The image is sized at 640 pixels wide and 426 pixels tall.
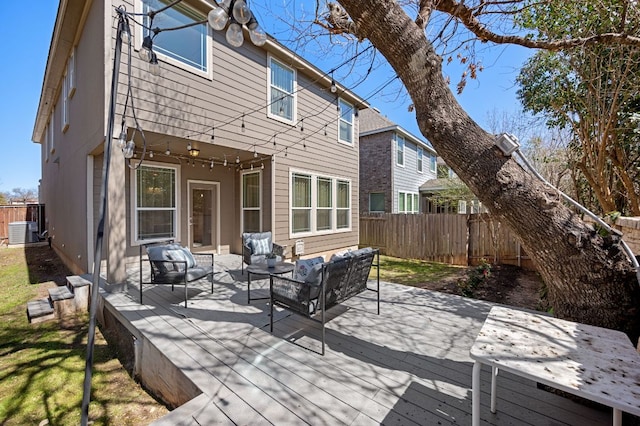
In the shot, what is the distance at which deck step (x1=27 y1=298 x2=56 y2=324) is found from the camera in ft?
15.2

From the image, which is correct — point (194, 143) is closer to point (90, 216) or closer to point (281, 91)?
point (90, 216)

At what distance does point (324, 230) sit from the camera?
31.0ft

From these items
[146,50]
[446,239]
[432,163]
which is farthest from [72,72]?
[432,163]

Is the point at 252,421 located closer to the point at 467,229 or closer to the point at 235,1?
the point at 235,1

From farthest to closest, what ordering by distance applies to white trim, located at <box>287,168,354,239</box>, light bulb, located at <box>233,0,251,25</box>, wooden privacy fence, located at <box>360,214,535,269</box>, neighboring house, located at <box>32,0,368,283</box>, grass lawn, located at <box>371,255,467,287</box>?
wooden privacy fence, located at <box>360,214,535,269</box>, white trim, located at <box>287,168,354,239</box>, grass lawn, located at <box>371,255,467,287</box>, neighboring house, located at <box>32,0,368,283</box>, light bulb, located at <box>233,0,251,25</box>

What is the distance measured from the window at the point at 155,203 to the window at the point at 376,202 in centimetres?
990

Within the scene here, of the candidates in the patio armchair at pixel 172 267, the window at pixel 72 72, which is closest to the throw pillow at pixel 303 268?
the patio armchair at pixel 172 267

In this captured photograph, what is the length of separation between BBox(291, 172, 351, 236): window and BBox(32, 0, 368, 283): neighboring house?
0.14 feet

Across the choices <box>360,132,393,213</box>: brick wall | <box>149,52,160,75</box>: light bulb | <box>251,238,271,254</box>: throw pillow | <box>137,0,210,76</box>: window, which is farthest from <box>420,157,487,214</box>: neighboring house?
<box>149,52,160,75</box>: light bulb

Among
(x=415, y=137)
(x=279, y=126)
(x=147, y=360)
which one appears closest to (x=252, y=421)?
(x=147, y=360)

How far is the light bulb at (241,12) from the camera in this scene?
256cm

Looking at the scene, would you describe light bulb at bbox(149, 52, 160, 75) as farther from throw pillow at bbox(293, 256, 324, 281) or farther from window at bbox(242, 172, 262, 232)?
window at bbox(242, 172, 262, 232)

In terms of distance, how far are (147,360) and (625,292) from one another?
4.53 m

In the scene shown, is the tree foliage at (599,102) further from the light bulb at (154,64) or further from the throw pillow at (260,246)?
the throw pillow at (260,246)
